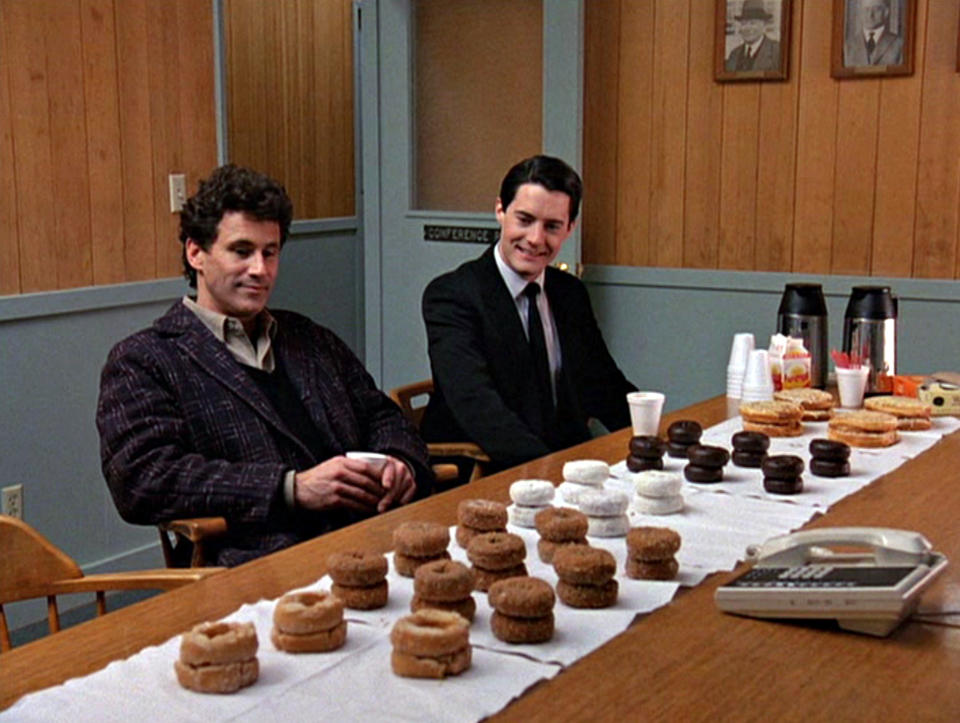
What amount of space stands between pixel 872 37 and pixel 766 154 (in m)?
0.47

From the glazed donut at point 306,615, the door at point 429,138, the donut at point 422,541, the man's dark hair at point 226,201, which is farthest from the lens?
the door at point 429,138

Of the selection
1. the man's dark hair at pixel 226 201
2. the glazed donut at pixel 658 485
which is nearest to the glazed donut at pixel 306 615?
the glazed donut at pixel 658 485

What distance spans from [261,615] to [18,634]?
224 cm

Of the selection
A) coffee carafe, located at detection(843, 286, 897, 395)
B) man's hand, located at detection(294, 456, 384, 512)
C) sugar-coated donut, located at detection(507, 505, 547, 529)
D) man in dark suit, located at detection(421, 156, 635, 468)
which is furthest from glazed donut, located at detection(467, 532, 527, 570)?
coffee carafe, located at detection(843, 286, 897, 395)

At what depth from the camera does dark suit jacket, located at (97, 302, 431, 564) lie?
2.25m

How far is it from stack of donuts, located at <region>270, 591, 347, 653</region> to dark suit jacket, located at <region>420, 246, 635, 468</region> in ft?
4.39

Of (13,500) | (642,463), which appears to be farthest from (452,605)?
(13,500)

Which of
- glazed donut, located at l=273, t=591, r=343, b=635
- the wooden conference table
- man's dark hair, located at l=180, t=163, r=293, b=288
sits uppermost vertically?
man's dark hair, located at l=180, t=163, r=293, b=288

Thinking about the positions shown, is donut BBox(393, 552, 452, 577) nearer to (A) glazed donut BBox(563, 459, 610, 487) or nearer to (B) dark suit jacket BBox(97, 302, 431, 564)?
(A) glazed donut BBox(563, 459, 610, 487)

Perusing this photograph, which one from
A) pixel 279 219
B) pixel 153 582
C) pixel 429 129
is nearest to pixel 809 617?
pixel 153 582

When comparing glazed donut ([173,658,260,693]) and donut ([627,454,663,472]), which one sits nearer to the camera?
glazed donut ([173,658,260,693])

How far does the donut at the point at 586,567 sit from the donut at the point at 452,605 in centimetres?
12

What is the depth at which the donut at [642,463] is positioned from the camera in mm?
2178

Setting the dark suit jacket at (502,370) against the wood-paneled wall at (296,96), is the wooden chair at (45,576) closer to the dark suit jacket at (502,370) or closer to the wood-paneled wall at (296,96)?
the dark suit jacket at (502,370)
